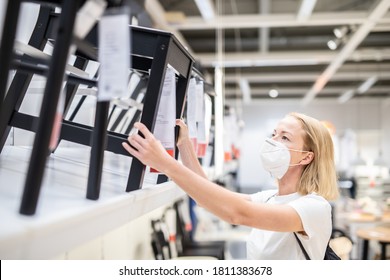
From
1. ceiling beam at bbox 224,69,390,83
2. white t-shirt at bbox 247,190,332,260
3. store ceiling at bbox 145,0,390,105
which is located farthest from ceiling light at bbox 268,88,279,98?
white t-shirt at bbox 247,190,332,260

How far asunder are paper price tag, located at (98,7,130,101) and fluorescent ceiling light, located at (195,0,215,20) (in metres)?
3.36

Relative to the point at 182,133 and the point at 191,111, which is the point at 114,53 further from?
the point at 191,111

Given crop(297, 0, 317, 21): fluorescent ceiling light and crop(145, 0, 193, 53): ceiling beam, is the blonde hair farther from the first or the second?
crop(297, 0, 317, 21): fluorescent ceiling light

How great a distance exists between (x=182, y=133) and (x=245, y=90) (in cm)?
905

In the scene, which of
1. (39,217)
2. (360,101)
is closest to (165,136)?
(39,217)

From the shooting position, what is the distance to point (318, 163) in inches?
64.4

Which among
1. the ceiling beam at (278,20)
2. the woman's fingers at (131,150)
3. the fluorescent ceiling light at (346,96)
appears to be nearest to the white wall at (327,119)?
the fluorescent ceiling light at (346,96)

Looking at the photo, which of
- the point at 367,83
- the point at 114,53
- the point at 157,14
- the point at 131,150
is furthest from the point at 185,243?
the point at 367,83

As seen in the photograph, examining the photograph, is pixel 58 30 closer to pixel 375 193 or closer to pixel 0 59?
pixel 0 59

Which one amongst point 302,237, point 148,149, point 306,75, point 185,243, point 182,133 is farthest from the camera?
point 306,75

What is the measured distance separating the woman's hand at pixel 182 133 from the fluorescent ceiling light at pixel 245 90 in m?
7.76
